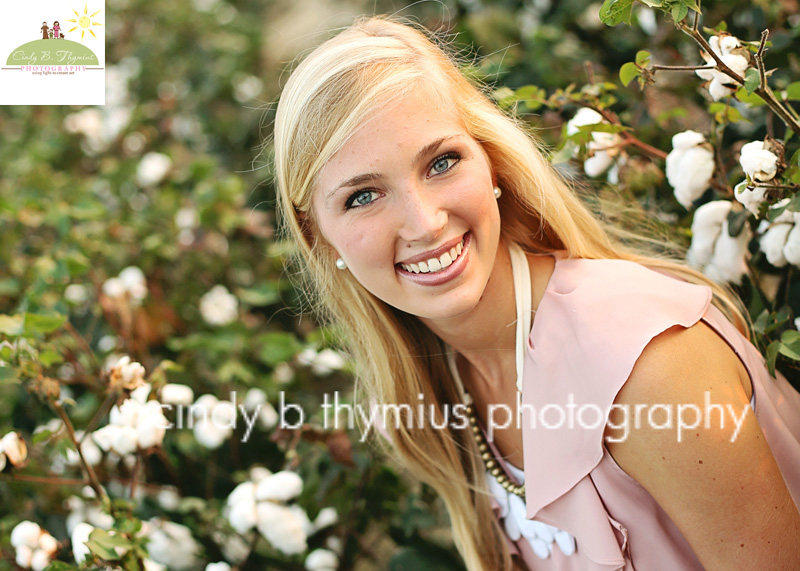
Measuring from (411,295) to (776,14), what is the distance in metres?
1.30

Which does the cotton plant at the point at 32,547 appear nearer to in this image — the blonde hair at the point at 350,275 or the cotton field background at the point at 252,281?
the cotton field background at the point at 252,281

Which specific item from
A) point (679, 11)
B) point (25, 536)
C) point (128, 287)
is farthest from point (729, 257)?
point (128, 287)

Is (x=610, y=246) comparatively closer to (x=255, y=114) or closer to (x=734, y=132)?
(x=734, y=132)

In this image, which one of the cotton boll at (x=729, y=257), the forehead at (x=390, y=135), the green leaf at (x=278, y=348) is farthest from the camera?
the green leaf at (x=278, y=348)

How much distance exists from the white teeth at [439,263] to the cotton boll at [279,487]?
1.88 ft

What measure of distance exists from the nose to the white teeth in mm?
35

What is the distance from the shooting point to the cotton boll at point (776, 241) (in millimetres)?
1154

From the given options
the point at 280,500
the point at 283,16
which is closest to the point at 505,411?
the point at 280,500

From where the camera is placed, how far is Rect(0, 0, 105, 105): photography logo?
154 cm

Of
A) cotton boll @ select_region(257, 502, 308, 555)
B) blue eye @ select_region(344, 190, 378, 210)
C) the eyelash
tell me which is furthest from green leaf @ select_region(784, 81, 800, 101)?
cotton boll @ select_region(257, 502, 308, 555)

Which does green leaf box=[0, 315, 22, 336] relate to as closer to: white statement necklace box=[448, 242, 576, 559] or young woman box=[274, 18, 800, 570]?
young woman box=[274, 18, 800, 570]

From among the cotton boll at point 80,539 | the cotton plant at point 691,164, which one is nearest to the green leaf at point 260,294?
the cotton boll at point 80,539

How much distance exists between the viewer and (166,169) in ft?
8.79

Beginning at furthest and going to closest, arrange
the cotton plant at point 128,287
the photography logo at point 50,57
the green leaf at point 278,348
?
the cotton plant at point 128,287 → the green leaf at point 278,348 → the photography logo at point 50,57
